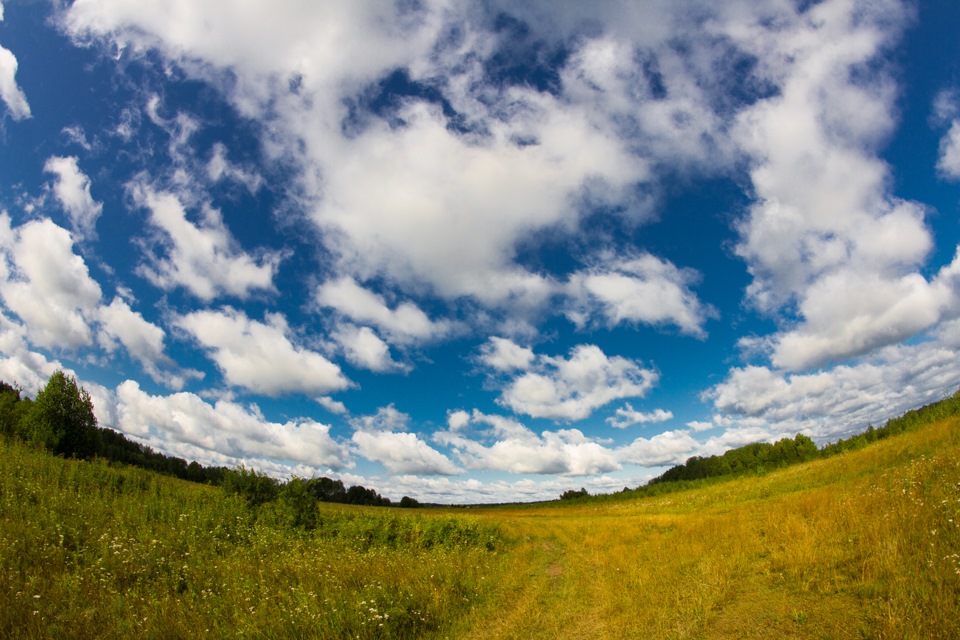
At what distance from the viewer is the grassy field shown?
6309 mm

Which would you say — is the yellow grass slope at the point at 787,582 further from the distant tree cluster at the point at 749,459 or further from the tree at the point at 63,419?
the distant tree cluster at the point at 749,459

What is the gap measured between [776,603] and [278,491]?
66.3 feet

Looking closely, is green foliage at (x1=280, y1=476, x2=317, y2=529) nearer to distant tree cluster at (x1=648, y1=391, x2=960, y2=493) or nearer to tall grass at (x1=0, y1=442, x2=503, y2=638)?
tall grass at (x1=0, y1=442, x2=503, y2=638)

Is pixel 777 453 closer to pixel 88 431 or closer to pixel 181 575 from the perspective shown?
pixel 181 575

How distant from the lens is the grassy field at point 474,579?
6309 mm

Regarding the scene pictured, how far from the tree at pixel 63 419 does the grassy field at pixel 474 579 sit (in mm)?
33619

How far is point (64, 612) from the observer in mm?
6613

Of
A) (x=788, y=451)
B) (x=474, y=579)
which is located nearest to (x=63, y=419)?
(x=474, y=579)

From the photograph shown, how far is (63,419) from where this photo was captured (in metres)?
40.9

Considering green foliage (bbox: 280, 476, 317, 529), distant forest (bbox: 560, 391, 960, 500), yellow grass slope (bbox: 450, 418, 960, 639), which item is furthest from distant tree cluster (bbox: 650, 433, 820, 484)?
green foliage (bbox: 280, 476, 317, 529)

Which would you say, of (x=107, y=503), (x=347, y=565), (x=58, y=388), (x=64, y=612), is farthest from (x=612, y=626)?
(x=58, y=388)

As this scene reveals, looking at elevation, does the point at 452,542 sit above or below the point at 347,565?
below

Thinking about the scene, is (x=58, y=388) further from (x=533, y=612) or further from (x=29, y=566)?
(x=533, y=612)

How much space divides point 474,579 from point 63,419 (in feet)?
171
